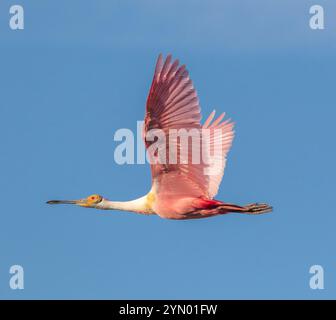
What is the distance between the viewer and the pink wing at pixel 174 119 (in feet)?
74.3

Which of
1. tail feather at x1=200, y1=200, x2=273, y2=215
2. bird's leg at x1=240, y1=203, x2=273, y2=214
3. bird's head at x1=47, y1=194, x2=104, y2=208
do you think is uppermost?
bird's head at x1=47, y1=194, x2=104, y2=208

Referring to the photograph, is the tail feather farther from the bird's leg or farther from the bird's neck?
the bird's neck

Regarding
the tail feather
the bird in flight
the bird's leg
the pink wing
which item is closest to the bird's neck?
the bird in flight

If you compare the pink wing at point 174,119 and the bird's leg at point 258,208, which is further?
the bird's leg at point 258,208

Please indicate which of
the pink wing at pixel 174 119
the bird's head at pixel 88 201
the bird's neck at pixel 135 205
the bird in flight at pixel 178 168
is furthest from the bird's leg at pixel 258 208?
the bird's head at pixel 88 201

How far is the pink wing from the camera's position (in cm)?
2266

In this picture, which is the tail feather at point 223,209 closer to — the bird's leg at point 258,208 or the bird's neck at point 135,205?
the bird's leg at point 258,208

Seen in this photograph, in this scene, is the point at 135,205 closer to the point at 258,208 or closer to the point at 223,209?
the point at 223,209

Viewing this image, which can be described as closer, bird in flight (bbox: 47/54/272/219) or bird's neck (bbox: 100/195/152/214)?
bird in flight (bbox: 47/54/272/219)
